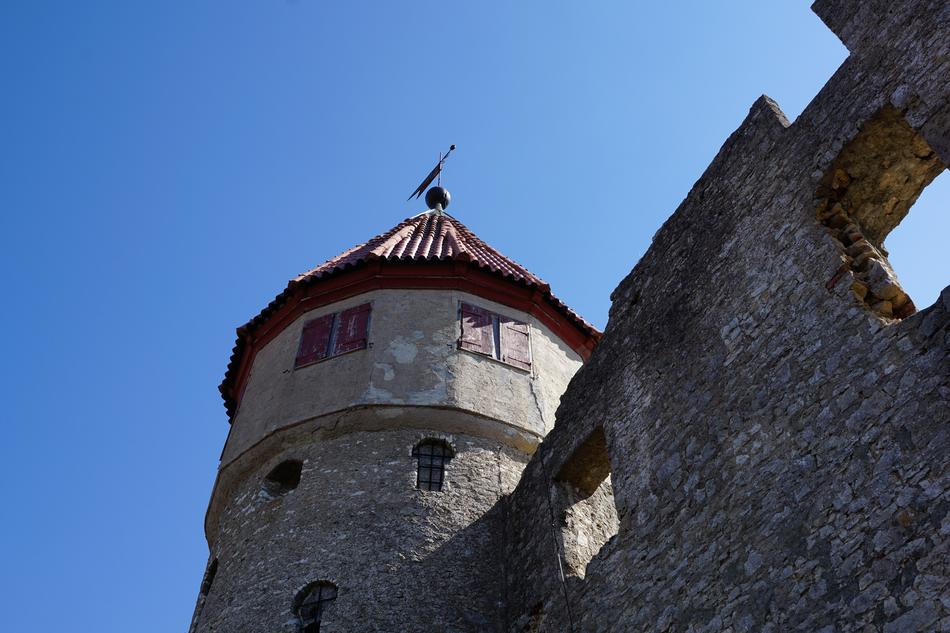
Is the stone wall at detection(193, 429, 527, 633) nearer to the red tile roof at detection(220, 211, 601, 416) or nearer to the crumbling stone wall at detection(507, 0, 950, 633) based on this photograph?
the crumbling stone wall at detection(507, 0, 950, 633)

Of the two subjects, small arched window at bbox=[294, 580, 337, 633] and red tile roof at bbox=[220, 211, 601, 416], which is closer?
small arched window at bbox=[294, 580, 337, 633]

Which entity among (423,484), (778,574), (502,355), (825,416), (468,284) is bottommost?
(778,574)

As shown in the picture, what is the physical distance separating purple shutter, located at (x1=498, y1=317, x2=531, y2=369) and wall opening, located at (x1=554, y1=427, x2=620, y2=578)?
2610mm

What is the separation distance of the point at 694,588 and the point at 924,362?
2.42 m

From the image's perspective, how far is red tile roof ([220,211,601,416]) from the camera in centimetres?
1312

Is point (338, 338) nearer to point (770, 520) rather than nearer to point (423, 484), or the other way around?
point (423, 484)

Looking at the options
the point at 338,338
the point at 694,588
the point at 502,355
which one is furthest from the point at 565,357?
the point at 694,588

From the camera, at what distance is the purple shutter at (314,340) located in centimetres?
1232

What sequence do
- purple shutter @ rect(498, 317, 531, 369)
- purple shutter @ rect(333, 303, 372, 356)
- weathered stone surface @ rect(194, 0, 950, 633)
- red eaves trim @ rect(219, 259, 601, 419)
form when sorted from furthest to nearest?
1. red eaves trim @ rect(219, 259, 601, 419)
2. purple shutter @ rect(498, 317, 531, 369)
3. purple shutter @ rect(333, 303, 372, 356)
4. weathered stone surface @ rect(194, 0, 950, 633)

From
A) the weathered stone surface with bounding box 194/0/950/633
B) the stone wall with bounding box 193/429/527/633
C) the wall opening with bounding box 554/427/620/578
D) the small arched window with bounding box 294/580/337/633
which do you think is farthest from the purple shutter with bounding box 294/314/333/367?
the wall opening with bounding box 554/427/620/578

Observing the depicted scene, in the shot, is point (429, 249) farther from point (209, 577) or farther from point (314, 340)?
point (209, 577)

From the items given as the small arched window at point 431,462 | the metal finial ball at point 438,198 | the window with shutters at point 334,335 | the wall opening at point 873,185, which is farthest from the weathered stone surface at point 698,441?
the metal finial ball at point 438,198

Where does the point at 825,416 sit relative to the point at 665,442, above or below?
below

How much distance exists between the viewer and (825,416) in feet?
21.0
